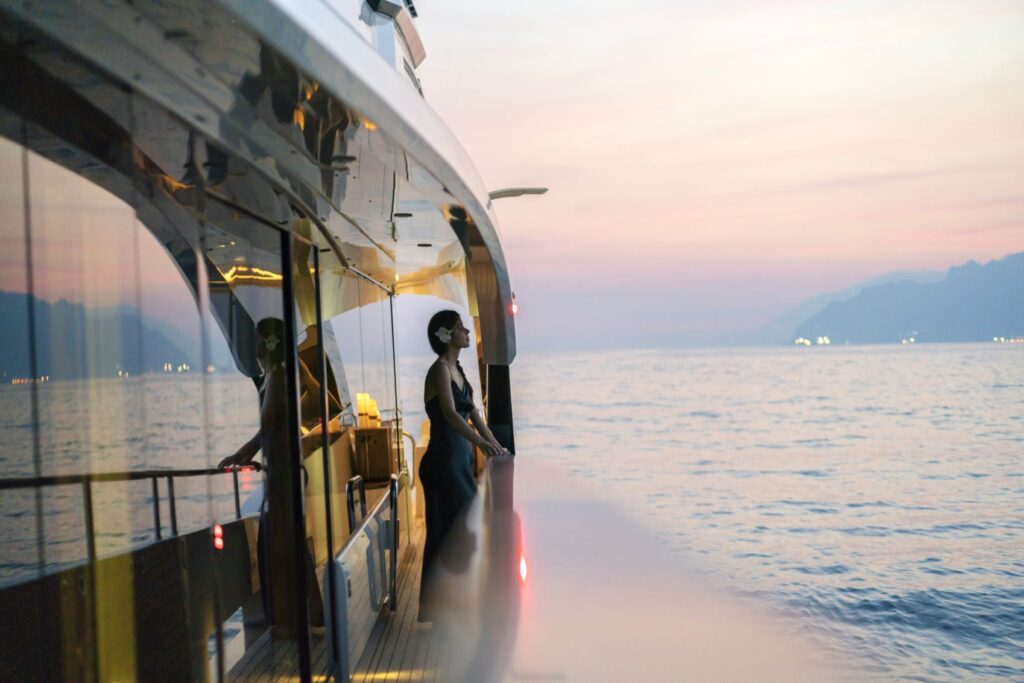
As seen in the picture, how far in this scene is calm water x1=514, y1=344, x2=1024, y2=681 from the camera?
16.1 m

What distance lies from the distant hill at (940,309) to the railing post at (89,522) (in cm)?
13116

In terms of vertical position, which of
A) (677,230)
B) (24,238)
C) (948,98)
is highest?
(948,98)

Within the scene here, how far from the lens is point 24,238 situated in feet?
7.88

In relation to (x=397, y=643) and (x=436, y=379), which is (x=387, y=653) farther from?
(x=436, y=379)

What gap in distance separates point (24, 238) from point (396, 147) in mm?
1516

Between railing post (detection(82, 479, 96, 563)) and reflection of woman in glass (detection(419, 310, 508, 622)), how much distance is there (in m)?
4.73

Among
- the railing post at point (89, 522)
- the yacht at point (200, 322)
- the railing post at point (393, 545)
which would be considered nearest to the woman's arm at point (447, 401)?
the railing post at point (393, 545)

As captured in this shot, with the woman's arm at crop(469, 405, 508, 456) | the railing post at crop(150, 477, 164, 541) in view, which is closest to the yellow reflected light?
the railing post at crop(150, 477, 164, 541)

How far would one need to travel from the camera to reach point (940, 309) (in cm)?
14200

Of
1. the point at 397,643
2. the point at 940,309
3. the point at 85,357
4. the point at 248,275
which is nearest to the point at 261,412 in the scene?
the point at 248,275

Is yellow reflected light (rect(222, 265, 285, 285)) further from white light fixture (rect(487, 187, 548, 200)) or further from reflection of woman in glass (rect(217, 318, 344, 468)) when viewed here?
white light fixture (rect(487, 187, 548, 200))

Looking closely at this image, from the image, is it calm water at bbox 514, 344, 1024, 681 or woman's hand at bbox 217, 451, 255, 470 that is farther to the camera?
calm water at bbox 514, 344, 1024, 681

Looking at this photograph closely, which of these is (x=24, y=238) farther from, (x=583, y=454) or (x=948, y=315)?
(x=948, y=315)

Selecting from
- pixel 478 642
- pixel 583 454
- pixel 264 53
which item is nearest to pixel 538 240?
pixel 583 454
